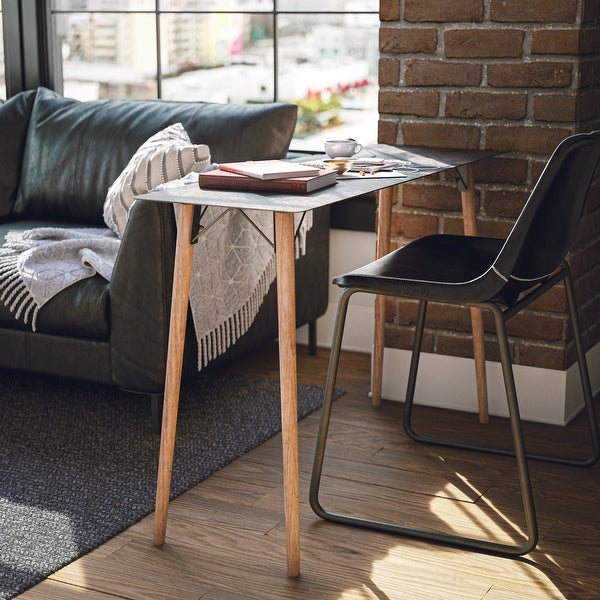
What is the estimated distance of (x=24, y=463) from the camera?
8.19 ft

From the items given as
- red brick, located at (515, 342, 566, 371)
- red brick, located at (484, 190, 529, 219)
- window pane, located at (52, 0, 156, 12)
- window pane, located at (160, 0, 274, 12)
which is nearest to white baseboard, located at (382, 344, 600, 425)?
red brick, located at (515, 342, 566, 371)

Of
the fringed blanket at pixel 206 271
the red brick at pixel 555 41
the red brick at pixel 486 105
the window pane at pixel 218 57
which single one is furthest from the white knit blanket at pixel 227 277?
the window pane at pixel 218 57

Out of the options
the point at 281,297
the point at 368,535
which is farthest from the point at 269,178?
the point at 368,535

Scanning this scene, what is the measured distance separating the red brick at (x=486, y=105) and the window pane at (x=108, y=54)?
1.37 metres

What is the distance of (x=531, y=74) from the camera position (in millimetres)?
2633

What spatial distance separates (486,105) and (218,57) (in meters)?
1.21

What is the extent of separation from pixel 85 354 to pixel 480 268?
3.61ft

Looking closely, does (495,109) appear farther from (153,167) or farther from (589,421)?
(153,167)

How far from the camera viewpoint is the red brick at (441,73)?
2713 mm

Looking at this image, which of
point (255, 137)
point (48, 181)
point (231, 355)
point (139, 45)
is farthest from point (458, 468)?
point (139, 45)

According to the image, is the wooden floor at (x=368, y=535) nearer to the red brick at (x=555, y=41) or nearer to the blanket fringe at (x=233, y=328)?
the blanket fringe at (x=233, y=328)

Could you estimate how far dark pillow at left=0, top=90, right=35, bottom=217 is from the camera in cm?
347

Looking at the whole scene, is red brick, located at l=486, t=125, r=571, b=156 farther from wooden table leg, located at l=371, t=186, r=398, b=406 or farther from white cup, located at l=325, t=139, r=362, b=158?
white cup, located at l=325, t=139, r=362, b=158

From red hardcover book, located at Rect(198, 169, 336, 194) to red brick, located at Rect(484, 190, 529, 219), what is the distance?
33.8 inches
